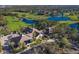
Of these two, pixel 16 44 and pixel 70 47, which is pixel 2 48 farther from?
pixel 70 47

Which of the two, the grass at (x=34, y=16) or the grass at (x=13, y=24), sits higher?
the grass at (x=34, y=16)

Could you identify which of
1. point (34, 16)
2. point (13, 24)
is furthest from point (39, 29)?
point (13, 24)

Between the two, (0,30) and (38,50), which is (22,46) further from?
(0,30)

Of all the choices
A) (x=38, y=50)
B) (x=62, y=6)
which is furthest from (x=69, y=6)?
(x=38, y=50)

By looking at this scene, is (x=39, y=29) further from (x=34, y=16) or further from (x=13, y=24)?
(x=13, y=24)

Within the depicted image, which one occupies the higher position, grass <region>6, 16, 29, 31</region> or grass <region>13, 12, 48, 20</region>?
grass <region>13, 12, 48, 20</region>

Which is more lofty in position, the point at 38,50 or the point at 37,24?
the point at 37,24
